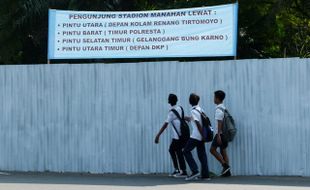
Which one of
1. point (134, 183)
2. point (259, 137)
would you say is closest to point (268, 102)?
point (259, 137)

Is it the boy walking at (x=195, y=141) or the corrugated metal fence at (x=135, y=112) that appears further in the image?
the corrugated metal fence at (x=135, y=112)

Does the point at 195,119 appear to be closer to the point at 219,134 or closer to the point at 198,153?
the point at 219,134

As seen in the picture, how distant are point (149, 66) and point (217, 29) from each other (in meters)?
1.57

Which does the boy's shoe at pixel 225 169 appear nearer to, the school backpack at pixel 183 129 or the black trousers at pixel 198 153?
the black trousers at pixel 198 153

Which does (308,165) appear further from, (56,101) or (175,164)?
(56,101)

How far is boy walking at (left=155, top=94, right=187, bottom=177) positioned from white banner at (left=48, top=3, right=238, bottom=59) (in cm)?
128

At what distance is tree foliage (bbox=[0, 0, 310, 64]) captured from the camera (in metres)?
19.3

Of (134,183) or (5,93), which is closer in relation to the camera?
(134,183)

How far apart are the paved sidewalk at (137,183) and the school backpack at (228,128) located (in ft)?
2.69

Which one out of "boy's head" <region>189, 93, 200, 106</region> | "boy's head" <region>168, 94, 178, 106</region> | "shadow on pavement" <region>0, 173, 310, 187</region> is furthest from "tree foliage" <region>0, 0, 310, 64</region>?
"shadow on pavement" <region>0, 173, 310, 187</region>

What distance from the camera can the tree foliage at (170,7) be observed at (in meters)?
19.3

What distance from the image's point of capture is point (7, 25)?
20.1 m

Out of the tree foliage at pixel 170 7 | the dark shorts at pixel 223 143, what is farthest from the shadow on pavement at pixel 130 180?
the tree foliage at pixel 170 7

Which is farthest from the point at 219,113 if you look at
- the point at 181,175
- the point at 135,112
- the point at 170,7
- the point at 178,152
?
the point at 170,7
